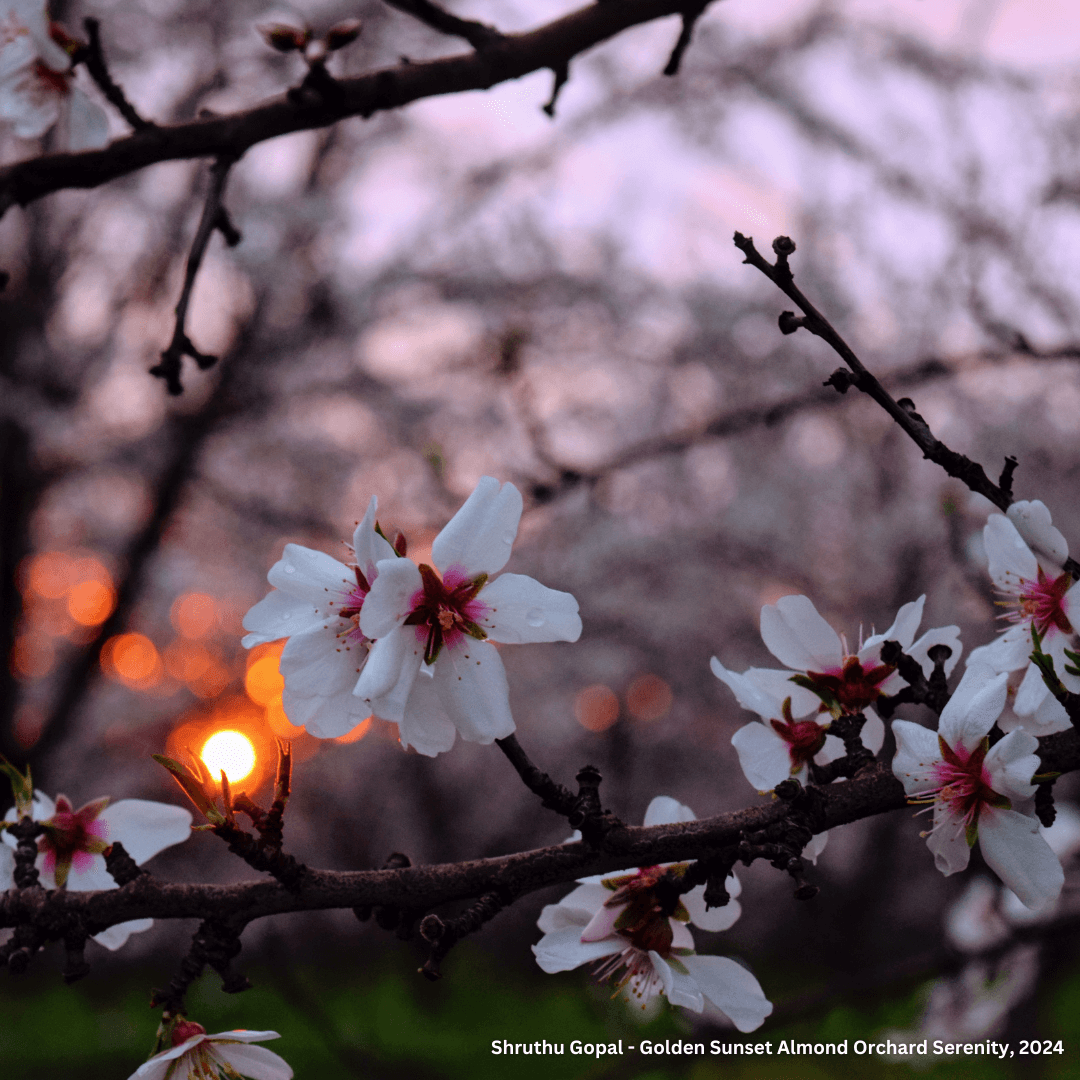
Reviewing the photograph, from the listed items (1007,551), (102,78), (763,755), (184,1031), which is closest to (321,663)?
(184,1031)

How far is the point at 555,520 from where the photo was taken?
21.1 ft

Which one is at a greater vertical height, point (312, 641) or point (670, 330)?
point (312, 641)

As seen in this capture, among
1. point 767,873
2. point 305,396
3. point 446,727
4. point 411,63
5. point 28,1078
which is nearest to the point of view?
point 446,727

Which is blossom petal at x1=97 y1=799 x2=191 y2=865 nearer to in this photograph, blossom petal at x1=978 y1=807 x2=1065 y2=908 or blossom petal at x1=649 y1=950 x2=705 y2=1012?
blossom petal at x1=649 y1=950 x2=705 y2=1012

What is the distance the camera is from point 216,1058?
0.89 metres

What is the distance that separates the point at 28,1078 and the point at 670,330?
712 cm

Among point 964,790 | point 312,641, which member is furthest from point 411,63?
point 964,790

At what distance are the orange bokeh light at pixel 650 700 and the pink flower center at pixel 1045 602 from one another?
21.8ft

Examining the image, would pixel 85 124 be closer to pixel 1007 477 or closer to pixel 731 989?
pixel 1007 477

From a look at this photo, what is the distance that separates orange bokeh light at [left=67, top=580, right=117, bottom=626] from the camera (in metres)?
7.12

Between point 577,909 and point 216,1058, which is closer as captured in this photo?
point 216,1058

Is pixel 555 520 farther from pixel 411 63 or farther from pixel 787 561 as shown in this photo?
pixel 411 63

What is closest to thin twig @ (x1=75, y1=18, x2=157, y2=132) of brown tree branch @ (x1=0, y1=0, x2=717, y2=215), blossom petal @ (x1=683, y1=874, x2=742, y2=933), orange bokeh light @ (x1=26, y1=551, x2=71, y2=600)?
brown tree branch @ (x1=0, y1=0, x2=717, y2=215)

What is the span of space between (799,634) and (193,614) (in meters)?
7.55
